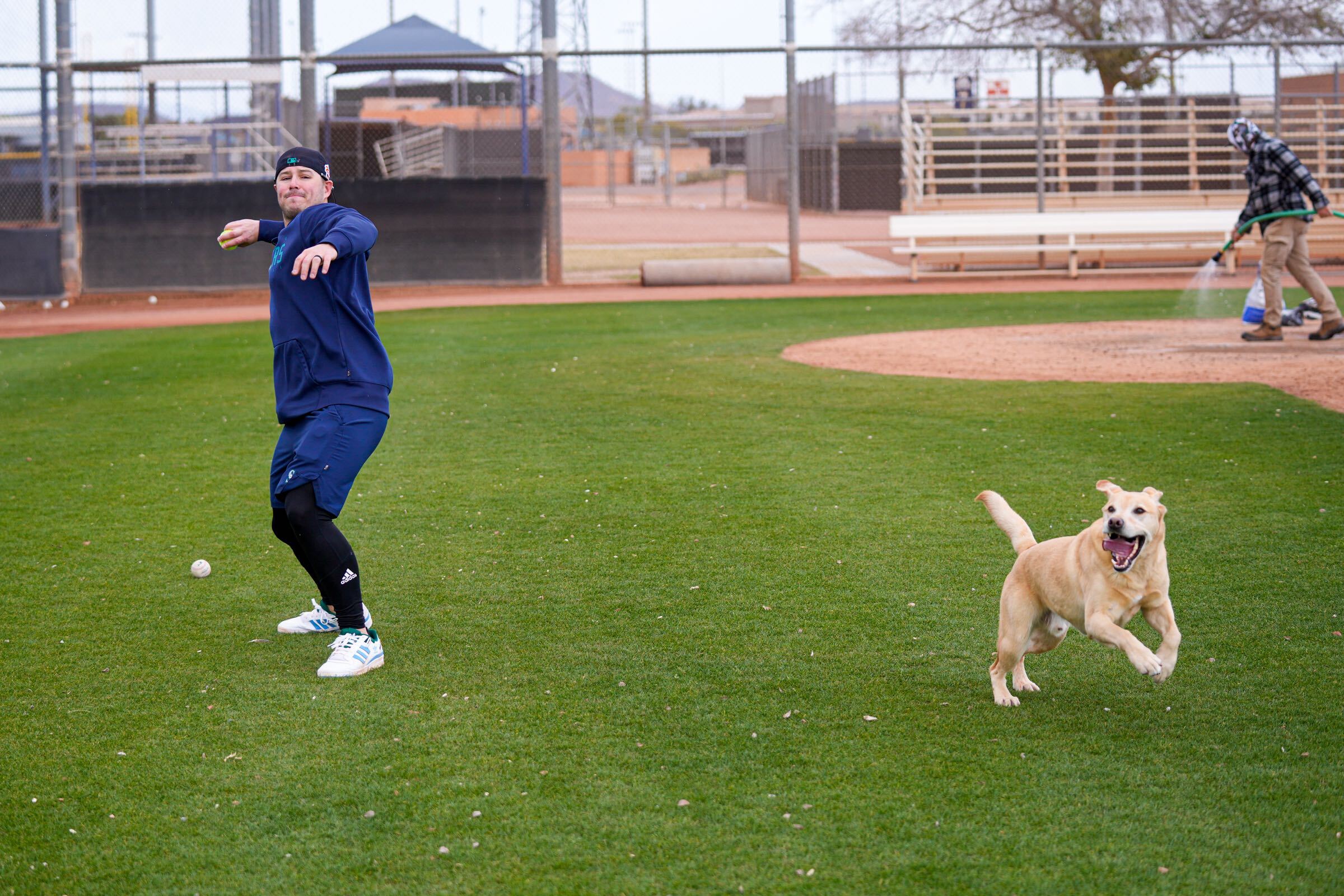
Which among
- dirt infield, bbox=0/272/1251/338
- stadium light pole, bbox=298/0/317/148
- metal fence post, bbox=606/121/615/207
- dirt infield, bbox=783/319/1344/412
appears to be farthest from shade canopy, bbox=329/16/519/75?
dirt infield, bbox=783/319/1344/412

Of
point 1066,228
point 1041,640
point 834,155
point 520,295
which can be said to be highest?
point 834,155

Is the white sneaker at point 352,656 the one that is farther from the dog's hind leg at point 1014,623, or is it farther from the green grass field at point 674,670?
the dog's hind leg at point 1014,623

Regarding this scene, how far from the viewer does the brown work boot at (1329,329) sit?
41.9 feet

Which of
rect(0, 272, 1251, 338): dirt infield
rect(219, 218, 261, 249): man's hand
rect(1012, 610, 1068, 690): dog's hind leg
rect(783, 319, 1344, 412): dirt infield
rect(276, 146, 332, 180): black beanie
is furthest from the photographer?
rect(0, 272, 1251, 338): dirt infield

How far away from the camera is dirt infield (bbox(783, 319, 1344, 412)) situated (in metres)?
11.0

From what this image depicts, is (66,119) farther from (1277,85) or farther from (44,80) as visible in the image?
(1277,85)

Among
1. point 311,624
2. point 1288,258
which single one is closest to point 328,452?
point 311,624

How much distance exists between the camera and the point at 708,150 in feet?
235

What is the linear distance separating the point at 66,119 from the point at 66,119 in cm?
1

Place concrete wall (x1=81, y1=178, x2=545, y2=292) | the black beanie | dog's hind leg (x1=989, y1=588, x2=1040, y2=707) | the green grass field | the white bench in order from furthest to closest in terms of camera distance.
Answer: the white bench
concrete wall (x1=81, y1=178, x2=545, y2=292)
the black beanie
dog's hind leg (x1=989, y1=588, x2=1040, y2=707)
the green grass field

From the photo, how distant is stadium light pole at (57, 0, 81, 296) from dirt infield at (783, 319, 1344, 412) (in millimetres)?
11938

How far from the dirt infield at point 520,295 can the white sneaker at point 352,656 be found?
1384 cm

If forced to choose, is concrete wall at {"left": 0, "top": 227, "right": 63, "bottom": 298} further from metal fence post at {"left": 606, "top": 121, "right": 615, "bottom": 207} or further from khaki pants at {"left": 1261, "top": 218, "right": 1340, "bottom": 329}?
khaki pants at {"left": 1261, "top": 218, "right": 1340, "bottom": 329}

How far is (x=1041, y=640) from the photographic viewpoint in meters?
4.50
